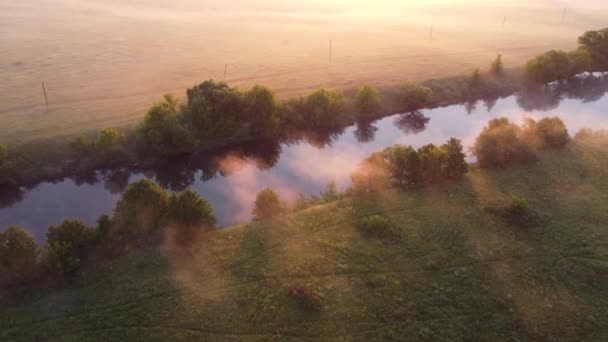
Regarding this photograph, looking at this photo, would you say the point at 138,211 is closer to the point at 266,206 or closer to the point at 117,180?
the point at 266,206

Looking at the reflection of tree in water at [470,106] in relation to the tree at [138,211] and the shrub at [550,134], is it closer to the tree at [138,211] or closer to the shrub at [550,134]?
the shrub at [550,134]

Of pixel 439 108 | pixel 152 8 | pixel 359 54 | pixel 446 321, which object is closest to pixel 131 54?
pixel 359 54

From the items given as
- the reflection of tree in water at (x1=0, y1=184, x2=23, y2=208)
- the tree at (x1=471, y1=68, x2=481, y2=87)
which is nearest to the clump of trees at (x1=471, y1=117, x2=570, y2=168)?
the tree at (x1=471, y1=68, x2=481, y2=87)

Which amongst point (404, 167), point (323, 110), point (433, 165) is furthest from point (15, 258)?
point (323, 110)

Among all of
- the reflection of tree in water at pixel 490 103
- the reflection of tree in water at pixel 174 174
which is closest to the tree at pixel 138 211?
the reflection of tree in water at pixel 174 174

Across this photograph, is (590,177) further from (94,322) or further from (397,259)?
(94,322)

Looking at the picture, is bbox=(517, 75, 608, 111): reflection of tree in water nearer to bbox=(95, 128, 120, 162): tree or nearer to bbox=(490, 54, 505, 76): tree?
bbox=(490, 54, 505, 76): tree
